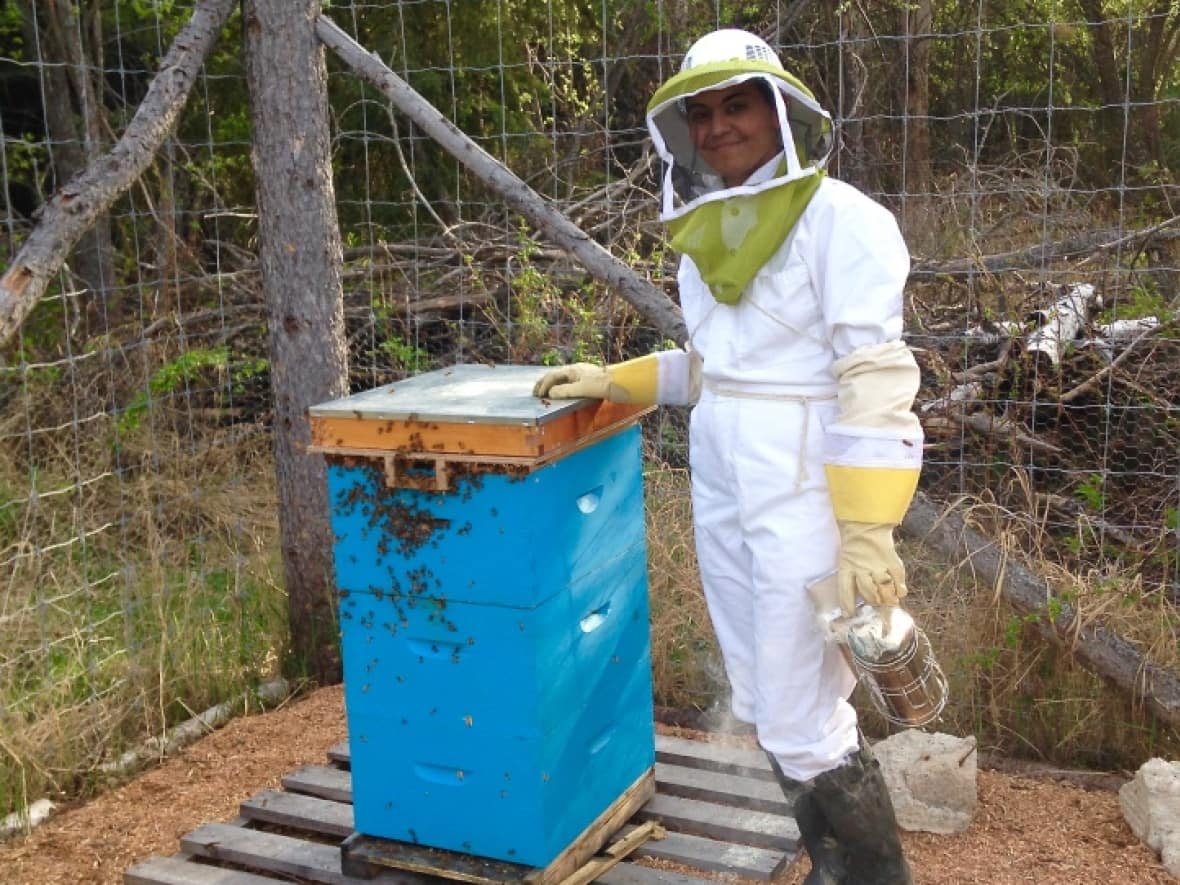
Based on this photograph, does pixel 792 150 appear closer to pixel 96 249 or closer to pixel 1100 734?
pixel 1100 734

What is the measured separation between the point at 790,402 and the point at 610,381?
47 cm

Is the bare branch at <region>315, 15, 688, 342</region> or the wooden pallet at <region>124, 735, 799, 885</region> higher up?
the bare branch at <region>315, 15, 688, 342</region>

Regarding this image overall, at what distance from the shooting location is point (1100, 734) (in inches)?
138

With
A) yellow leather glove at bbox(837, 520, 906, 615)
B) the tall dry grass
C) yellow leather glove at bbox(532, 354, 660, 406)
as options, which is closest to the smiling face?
yellow leather glove at bbox(532, 354, 660, 406)

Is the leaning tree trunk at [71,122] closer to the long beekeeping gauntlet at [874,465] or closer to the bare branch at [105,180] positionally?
the bare branch at [105,180]

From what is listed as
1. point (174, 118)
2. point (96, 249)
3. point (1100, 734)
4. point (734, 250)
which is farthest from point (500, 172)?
point (96, 249)

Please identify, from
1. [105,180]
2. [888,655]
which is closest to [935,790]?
[888,655]

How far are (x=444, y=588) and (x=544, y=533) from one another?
0.26 metres

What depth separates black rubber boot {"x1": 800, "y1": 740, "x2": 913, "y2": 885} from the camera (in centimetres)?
261

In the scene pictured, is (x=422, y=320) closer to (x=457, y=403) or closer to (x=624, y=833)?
(x=457, y=403)

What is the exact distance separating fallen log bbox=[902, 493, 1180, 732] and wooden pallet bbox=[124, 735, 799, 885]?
846 mm

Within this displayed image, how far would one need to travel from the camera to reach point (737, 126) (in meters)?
2.50

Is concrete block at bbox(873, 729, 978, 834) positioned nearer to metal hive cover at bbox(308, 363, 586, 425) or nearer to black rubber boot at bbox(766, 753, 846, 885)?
black rubber boot at bbox(766, 753, 846, 885)

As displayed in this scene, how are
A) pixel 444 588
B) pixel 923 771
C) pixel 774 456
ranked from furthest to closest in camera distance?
pixel 923 771, pixel 444 588, pixel 774 456
